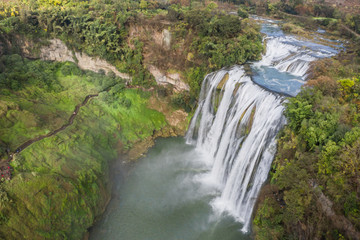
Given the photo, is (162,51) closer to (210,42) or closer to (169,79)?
(169,79)

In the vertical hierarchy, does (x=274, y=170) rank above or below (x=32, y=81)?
above

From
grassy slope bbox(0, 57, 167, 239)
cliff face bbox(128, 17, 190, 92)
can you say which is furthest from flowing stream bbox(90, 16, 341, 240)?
cliff face bbox(128, 17, 190, 92)

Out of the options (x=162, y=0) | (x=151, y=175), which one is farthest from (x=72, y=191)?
(x=162, y=0)

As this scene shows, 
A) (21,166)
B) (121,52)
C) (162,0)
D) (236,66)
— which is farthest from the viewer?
(162,0)

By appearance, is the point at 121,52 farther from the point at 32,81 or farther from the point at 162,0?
the point at 162,0

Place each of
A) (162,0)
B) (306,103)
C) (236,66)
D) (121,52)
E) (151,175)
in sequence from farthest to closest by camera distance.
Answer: (162,0)
(121,52)
(236,66)
(151,175)
(306,103)

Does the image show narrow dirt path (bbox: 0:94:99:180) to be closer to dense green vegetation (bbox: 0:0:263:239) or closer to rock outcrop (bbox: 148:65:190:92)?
dense green vegetation (bbox: 0:0:263:239)

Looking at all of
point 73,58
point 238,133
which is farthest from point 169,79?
point 73,58

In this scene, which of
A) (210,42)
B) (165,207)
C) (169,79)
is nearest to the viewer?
(165,207)
